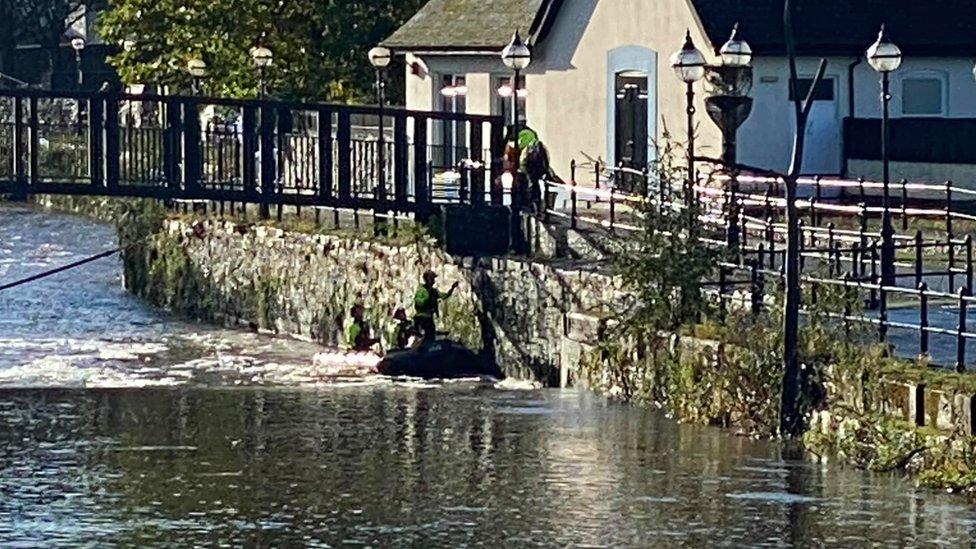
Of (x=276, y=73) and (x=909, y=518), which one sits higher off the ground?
(x=276, y=73)

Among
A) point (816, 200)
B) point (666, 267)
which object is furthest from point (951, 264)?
point (816, 200)

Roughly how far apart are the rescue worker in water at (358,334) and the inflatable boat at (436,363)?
8.59 feet

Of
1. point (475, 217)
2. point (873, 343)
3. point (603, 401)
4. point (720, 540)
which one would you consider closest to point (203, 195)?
point (475, 217)

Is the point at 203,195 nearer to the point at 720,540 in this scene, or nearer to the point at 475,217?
the point at 475,217

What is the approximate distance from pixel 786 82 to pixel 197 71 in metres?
14.9

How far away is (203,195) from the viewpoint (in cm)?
4503

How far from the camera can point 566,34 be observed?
168 ft

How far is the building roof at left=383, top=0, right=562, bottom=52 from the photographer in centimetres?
5203

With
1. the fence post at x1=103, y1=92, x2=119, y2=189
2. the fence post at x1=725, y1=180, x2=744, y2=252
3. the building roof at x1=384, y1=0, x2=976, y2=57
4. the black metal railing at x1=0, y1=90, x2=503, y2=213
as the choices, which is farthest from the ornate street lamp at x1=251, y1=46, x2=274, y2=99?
the fence post at x1=725, y1=180, x2=744, y2=252

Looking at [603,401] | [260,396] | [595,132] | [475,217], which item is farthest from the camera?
[595,132]

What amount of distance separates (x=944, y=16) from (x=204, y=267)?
15.6 m

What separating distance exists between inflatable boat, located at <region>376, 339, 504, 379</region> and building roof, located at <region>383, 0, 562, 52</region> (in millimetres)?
12836

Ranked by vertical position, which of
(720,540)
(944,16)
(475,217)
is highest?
(944,16)

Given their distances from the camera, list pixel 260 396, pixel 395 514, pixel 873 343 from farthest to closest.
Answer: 1. pixel 260 396
2. pixel 873 343
3. pixel 395 514
